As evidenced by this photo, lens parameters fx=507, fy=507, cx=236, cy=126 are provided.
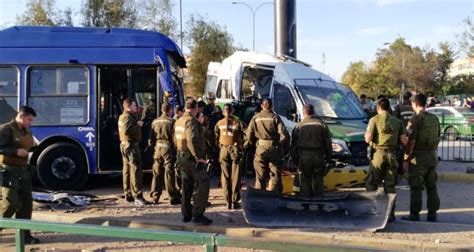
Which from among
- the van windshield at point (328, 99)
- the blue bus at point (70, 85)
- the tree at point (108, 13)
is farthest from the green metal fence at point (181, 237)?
the tree at point (108, 13)

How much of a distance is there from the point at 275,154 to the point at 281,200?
1.08 meters

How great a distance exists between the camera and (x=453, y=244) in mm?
6301

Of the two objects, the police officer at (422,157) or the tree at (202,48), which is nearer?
the police officer at (422,157)

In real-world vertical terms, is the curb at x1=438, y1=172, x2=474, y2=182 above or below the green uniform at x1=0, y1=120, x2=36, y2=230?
below

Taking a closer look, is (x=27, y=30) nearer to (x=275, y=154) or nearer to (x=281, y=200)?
(x=275, y=154)

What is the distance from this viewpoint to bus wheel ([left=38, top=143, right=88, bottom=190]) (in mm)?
9875

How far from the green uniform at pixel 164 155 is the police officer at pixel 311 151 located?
2074mm

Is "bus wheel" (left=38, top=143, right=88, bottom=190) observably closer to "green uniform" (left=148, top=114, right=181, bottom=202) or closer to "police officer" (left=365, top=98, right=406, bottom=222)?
"green uniform" (left=148, top=114, right=181, bottom=202)

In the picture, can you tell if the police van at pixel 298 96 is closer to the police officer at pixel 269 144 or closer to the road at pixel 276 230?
the road at pixel 276 230

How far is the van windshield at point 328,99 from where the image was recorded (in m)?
10.8

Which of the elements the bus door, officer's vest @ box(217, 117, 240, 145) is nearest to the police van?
officer's vest @ box(217, 117, 240, 145)

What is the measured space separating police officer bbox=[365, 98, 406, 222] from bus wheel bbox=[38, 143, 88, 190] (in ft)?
18.4

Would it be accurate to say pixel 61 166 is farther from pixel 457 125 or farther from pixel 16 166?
pixel 457 125

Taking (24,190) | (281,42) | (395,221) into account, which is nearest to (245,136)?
(395,221)
